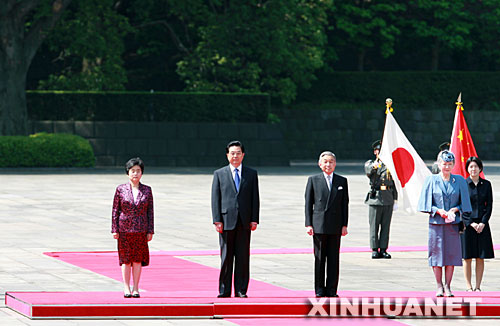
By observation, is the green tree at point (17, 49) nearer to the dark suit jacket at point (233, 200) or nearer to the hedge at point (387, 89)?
the hedge at point (387, 89)

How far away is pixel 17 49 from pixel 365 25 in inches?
633

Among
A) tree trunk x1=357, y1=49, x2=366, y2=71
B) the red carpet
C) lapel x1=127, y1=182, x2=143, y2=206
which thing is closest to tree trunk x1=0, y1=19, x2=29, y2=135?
tree trunk x1=357, y1=49, x2=366, y2=71

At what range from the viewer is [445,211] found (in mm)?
10883

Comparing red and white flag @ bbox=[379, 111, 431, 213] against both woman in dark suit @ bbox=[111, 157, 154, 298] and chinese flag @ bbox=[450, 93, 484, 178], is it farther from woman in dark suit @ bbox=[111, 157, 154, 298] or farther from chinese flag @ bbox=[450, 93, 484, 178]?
woman in dark suit @ bbox=[111, 157, 154, 298]

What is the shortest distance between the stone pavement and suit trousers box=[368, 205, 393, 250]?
265 millimetres

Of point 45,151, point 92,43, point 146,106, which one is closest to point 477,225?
point 45,151

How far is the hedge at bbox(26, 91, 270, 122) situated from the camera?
124 ft

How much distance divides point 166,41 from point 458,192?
32795 millimetres

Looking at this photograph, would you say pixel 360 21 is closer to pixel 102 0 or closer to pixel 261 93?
pixel 261 93

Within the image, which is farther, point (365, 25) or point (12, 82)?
point (365, 25)

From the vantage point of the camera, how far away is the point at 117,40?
1524 inches

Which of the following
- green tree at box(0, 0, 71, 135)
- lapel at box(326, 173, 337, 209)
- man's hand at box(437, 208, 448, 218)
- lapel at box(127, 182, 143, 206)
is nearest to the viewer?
lapel at box(127, 182, 143, 206)

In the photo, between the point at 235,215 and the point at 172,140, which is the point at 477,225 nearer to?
the point at 235,215

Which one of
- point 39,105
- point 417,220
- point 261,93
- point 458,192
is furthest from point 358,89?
Result: point 458,192
